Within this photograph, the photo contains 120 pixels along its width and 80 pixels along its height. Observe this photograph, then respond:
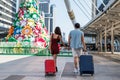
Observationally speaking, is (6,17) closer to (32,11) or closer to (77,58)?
(32,11)

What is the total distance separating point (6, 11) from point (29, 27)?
75.8 metres

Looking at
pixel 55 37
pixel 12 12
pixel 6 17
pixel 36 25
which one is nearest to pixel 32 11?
pixel 36 25

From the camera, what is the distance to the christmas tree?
47.4 meters

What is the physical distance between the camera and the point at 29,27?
48.6 m

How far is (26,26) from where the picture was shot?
49.1 metres

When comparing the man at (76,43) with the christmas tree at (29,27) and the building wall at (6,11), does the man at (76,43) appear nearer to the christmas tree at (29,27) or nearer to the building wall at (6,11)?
the christmas tree at (29,27)

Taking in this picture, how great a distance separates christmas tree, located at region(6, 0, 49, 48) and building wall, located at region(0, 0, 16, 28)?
208 ft

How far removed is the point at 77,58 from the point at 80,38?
708 millimetres

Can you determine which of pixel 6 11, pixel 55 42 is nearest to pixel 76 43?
pixel 55 42

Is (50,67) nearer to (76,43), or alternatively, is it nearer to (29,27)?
(76,43)

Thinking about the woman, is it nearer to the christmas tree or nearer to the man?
the man

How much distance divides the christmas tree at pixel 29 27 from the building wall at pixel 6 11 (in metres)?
63.4

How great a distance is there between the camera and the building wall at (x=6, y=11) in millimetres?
115500

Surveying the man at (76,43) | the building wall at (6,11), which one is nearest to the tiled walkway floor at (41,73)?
the man at (76,43)
